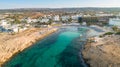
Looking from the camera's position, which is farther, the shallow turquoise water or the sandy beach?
the shallow turquoise water

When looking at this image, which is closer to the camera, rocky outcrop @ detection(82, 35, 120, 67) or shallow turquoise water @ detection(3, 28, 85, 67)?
rocky outcrop @ detection(82, 35, 120, 67)

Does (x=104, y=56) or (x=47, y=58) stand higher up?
(x=104, y=56)

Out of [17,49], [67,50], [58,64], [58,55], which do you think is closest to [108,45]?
[67,50]

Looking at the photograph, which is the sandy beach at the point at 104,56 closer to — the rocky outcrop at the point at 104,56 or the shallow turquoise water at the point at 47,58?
the rocky outcrop at the point at 104,56

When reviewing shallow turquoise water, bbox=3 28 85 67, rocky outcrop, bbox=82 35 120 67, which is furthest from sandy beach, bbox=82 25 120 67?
shallow turquoise water, bbox=3 28 85 67

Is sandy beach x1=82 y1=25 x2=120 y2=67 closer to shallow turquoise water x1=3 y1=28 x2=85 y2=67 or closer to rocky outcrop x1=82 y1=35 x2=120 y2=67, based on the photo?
rocky outcrop x1=82 y1=35 x2=120 y2=67

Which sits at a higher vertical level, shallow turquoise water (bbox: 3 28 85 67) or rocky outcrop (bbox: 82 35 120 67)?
rocky outcrop (bbox: 82 35 120 67)

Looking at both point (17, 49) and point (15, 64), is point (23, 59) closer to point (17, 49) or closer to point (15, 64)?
point (15, 64)

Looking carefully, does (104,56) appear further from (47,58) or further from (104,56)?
(47,58)

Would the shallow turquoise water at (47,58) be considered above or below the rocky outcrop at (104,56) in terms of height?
below

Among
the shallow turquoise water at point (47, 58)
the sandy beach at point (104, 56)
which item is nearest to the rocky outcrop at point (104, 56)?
the sandy beach at point (104, 56)

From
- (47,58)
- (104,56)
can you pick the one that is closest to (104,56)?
(104,56)
